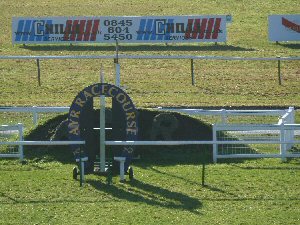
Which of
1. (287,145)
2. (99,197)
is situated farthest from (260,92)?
(99,197)

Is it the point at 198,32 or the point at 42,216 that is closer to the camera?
the point at 42,216

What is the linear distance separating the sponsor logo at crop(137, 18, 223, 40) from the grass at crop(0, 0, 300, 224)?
1.55 ft

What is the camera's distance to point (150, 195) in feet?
56.0

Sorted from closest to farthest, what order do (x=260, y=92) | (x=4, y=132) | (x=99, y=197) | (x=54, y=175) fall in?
(x=99, y=197)
(x=54, y=175)
(x=4, y=132)
(x=260, y=92)

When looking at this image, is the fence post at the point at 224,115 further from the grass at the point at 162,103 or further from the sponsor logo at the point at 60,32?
the sponsor logo at the point at 60,32

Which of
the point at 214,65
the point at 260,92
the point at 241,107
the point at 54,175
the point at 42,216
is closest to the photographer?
the point at 42,216

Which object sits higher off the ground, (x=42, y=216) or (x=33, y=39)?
(x=33, y=39)

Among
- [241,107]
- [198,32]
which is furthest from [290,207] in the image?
[198,32]

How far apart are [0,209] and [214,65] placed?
779 inches

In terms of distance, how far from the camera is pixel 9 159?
20.4 metres

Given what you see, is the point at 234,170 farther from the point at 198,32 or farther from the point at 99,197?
the point at 198,32

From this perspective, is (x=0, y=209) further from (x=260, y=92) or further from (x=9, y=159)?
(x=260, y=92)

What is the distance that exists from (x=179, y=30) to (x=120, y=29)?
2.23m

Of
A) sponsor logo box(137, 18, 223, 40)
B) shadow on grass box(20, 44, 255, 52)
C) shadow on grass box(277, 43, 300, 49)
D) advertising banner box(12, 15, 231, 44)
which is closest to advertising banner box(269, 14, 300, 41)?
shadow on grass box(277, 43, 300, 49)
